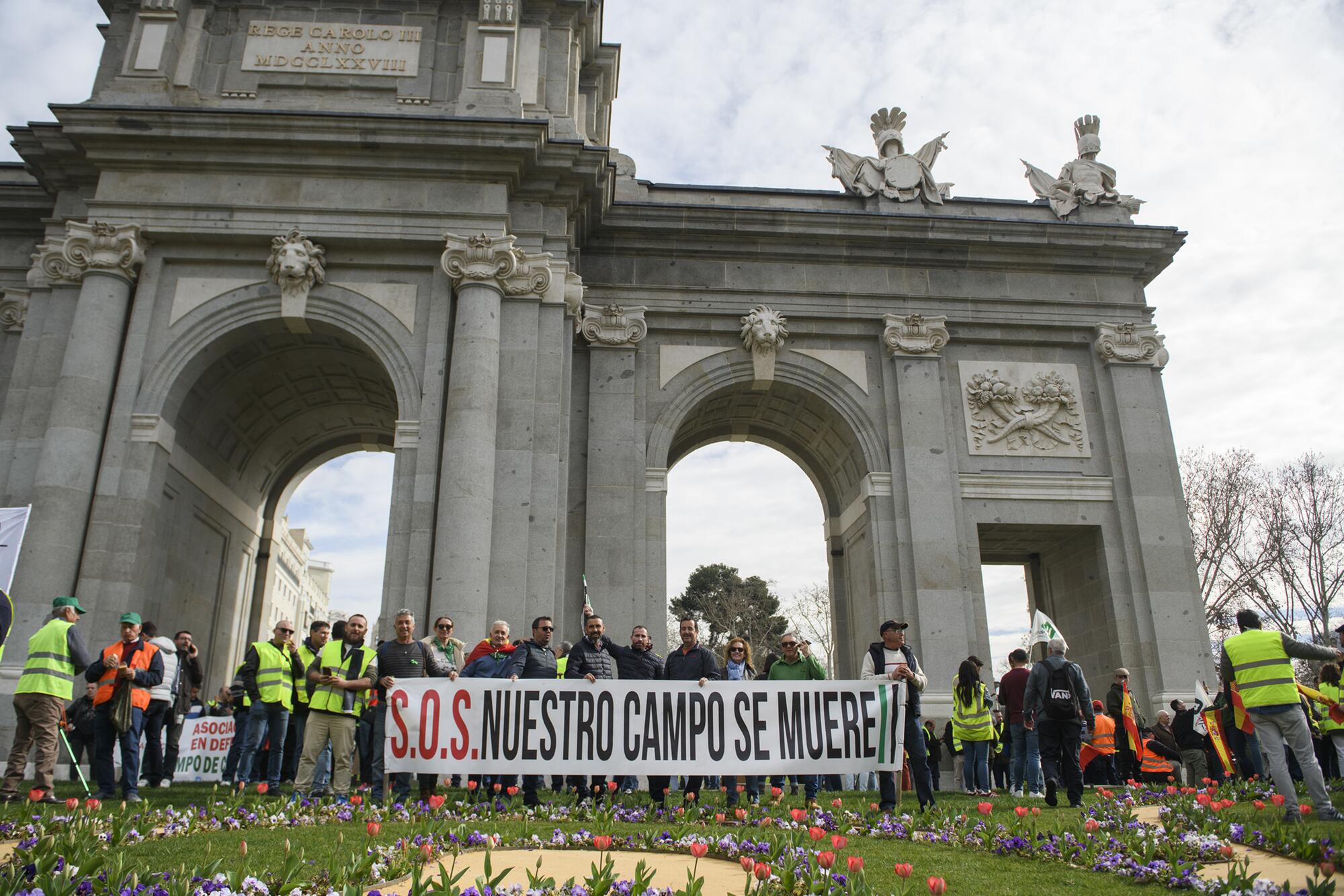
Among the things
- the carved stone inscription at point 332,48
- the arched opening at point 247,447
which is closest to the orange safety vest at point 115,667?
the arched opening at point 247,447

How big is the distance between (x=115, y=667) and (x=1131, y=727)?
13.6m

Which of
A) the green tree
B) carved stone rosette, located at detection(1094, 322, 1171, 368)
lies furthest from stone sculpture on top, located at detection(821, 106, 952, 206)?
the green tree

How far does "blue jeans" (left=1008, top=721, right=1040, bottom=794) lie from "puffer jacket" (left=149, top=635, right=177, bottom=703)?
10.7 m

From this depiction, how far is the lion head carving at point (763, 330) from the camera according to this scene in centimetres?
2002

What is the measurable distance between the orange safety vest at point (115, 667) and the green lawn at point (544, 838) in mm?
1962

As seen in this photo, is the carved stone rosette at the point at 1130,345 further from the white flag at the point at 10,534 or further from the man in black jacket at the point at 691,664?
the white flag at the point at 10,534

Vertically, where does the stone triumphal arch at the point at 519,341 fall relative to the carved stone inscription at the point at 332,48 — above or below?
below

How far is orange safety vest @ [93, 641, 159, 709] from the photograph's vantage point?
34.7 ft

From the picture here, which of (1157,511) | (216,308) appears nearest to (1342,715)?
(1157,511)

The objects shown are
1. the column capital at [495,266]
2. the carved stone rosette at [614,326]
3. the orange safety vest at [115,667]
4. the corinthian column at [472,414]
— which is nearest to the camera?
the orange safety vest at [115,667]

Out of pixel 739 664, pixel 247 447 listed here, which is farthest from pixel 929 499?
pixel 247 447

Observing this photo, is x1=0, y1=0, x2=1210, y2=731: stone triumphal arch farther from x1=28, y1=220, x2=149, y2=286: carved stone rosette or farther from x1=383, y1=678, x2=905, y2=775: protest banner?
x1=383, y1=678, x2=905, y2=775: protest banner

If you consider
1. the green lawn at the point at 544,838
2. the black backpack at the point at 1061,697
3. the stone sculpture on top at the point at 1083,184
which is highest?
the stone sculpture on top at the point at 1083,184

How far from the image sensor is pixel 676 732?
10086mm
